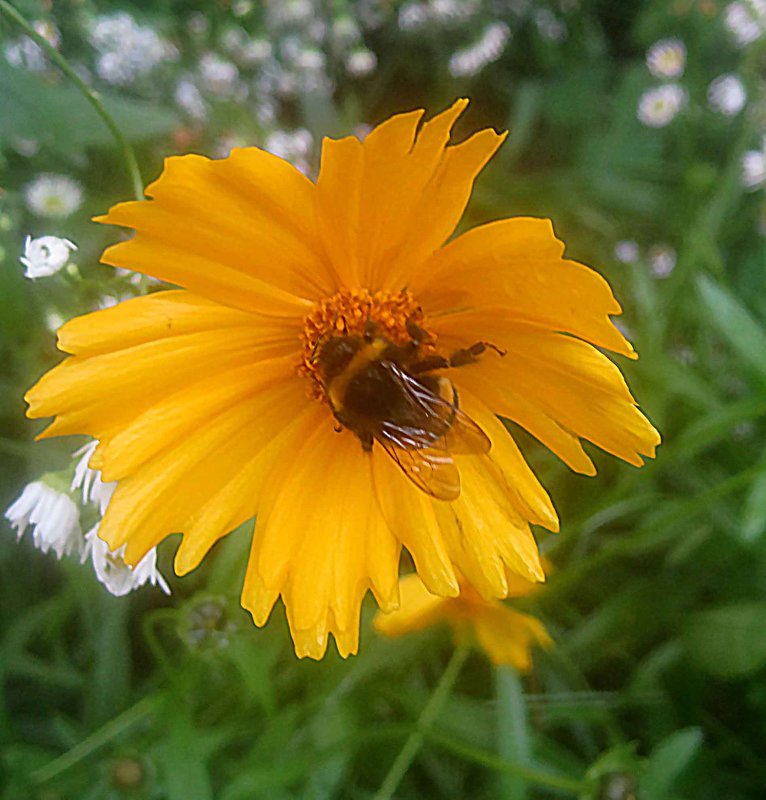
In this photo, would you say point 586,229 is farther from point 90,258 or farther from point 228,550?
point 228,550

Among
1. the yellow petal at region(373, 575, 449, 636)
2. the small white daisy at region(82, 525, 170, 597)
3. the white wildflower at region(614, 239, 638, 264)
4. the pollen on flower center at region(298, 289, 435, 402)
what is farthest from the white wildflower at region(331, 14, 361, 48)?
the small white daisy at region(82, 525, 170, 597)

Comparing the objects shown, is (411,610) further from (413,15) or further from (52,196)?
(413,15)

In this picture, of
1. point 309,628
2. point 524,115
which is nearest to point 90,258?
point 309,628

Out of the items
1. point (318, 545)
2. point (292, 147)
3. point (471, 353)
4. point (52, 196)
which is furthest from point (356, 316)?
point (52, 196)

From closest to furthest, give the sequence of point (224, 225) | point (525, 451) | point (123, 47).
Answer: point (224, 225)
point (525, 451)
point (123, 47)

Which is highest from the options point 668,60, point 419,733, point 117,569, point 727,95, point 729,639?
point 668,60

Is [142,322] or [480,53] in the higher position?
[480,53]

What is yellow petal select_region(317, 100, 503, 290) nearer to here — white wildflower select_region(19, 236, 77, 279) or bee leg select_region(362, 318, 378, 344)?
bee leg select_region(362, 318, 378, 344)
